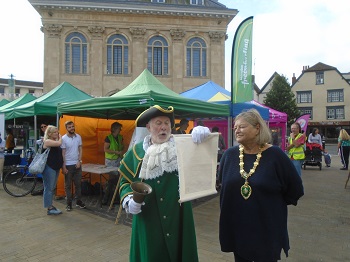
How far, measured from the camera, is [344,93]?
1801 inches

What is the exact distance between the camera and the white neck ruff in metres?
2.26

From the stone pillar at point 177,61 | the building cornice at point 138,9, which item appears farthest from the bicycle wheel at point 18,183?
the building cornice at point 138,9

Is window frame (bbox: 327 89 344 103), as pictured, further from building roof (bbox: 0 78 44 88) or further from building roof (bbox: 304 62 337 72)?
building roof (bbox: 0 78 44 88)

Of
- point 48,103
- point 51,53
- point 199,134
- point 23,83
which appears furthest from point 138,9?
point 23,83

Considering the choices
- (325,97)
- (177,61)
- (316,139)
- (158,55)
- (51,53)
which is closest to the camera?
(316,139)

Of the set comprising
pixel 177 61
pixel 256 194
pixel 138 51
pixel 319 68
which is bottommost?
pixel 256 194

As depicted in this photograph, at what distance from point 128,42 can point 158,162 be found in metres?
27.2

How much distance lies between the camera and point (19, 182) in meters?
8.95

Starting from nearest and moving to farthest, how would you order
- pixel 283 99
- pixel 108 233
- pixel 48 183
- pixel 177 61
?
pixel 108 233 < pixel 48 183 < pixel 177 61 < pixel 283 99

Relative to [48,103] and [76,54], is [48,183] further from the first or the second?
[76,54]

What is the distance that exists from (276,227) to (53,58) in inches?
1090

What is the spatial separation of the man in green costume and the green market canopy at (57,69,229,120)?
334 centimetres

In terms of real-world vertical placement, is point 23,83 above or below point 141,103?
above

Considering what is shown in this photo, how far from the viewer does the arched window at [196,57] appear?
92.9ft
